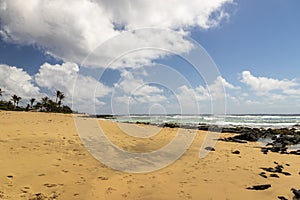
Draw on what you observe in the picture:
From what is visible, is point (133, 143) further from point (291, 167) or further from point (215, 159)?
point (291, 167)

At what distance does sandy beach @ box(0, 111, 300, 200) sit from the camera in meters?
7.92

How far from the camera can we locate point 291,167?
12617 millimetres

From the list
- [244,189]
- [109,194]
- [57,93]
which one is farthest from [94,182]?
[57,93]

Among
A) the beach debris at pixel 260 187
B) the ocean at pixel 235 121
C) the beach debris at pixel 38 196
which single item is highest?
the ocean at pixel 235 121

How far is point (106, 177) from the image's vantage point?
30.7 feet

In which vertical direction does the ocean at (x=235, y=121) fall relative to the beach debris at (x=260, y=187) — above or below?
above

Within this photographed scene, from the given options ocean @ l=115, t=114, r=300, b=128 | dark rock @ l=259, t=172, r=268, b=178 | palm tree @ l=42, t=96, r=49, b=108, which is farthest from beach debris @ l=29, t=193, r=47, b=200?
palm tree @ l=42, t=96, r=49, b=108

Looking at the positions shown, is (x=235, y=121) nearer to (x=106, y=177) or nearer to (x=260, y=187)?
(x=260, y=187)

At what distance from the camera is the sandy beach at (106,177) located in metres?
7.92

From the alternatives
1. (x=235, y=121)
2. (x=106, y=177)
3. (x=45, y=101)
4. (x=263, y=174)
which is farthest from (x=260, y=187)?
(x=45, y=101)

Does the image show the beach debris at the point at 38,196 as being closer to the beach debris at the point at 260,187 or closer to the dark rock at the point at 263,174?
the beach debris at the point at 260,187

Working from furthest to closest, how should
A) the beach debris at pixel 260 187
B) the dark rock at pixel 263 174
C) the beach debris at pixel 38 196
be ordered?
Answer: 1. the dark rock at pixel 263 174
2. the beach debris at pixel 260 187
3. the beach debris at pixel 38 196

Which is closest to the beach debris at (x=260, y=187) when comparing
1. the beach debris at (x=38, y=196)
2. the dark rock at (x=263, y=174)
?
the dark rock at (x=263, y=174)

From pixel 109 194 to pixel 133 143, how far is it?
7.51 meters
